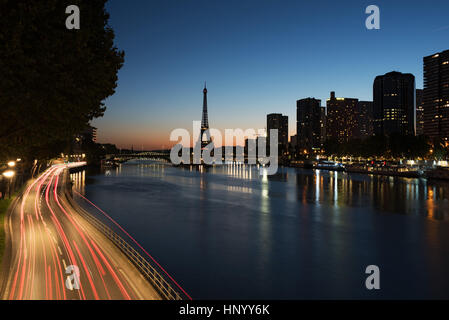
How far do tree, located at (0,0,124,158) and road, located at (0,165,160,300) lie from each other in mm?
6969

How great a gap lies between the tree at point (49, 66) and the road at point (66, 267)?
697 centimetres

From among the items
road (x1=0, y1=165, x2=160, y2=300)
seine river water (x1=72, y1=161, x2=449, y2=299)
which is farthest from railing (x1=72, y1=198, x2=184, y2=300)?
seine river water (x1=72, y1=161, x2=449, y2=299)

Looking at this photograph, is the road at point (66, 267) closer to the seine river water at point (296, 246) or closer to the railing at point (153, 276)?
the railing at point (153, 276)

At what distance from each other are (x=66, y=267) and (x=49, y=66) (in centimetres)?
1052

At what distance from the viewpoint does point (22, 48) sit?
16.5 m

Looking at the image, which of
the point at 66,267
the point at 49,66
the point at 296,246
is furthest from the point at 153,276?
the point at 296,246

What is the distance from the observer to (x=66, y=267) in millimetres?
17281

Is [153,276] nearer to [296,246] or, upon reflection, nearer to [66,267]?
[66,267]

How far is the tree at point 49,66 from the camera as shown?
15570 millimetres

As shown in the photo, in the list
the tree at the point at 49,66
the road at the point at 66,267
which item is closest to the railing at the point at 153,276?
the road at the point at 66,267

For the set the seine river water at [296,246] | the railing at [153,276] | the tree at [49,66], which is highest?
the tree at [49,66]

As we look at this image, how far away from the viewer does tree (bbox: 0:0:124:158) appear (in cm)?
1557

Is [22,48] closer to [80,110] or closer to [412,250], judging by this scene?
[80,110]
